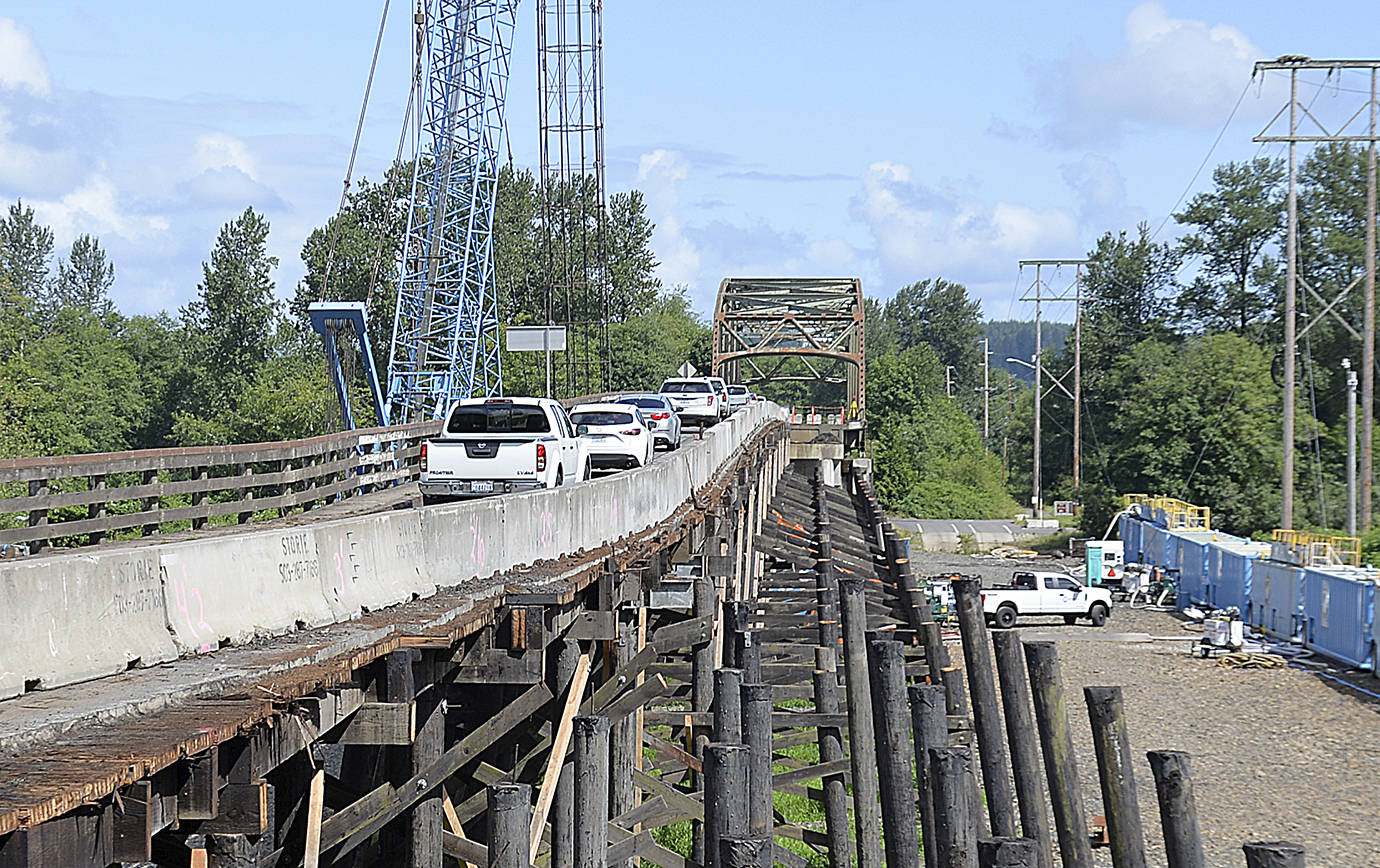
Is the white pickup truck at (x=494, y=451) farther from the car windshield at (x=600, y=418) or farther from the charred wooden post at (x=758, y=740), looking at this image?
the charred wooden post at (x=758, y=740)

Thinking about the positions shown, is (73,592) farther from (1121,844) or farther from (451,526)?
(1121,844)

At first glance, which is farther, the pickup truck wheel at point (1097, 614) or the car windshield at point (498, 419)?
the pickup truck wheel at point (1097, 614)

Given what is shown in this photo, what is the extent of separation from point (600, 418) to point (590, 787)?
62.6 feet

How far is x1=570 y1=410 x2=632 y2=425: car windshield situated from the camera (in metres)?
27.0

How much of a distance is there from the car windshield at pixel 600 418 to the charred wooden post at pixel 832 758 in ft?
31.3

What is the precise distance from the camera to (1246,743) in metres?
30.9

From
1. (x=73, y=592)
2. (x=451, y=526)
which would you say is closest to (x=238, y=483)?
(x=451, y=526)

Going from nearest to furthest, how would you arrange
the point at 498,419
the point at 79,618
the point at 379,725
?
1. the point at 79,618
2. the point at 379,725
3. the point at 498,419

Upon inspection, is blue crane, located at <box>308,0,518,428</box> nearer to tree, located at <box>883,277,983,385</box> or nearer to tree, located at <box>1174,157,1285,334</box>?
tree, located at <box>1174,157,1285,334</box>

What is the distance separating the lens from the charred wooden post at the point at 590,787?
8.03 metres

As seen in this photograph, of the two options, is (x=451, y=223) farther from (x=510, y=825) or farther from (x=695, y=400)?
(x=510, y=825)

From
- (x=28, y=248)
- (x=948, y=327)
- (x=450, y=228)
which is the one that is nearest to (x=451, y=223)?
(x=450, y=228)

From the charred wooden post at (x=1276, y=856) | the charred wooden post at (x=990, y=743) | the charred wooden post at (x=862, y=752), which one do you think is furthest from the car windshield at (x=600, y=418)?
the charred wooden post at (x=1276, y=856)

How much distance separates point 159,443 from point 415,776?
94122 millimetres
